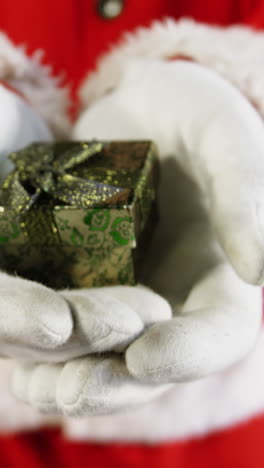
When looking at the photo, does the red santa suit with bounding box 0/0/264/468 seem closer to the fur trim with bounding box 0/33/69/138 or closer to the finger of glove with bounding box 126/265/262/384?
the fur trim with bounding box 0/33/69/138

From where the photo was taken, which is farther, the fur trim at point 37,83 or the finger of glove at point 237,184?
the fur trim at point 37,83

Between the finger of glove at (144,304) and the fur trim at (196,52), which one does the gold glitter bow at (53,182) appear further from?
the fur trim at (196,52)

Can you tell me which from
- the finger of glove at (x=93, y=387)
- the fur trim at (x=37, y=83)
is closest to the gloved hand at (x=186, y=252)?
the finger of glove at (x=93, y=387)

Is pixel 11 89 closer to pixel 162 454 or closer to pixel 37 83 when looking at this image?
pixel 37 83

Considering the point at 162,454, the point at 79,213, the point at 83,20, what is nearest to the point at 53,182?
the point at 79,213

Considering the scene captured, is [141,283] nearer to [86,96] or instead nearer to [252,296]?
[252,296]
